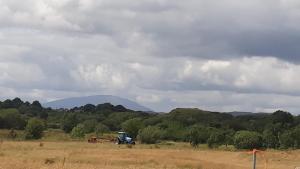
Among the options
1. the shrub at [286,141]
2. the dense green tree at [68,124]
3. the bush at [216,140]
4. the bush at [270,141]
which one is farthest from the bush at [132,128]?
the shrub at [286,141]

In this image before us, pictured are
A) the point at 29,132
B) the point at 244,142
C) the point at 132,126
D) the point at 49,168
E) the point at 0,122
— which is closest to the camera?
the point at 49,168

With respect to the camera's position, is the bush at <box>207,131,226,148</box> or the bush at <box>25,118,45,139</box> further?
the bush at <box>25,118,45,139</box>

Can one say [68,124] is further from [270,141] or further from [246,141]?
[246,141]

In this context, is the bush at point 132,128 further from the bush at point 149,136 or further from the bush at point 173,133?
the bush at point 149,136

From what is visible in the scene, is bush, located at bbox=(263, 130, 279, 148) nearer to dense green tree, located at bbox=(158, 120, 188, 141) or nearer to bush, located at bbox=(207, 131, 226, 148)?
bush, located at bbox=(207, 131, 226, 148)

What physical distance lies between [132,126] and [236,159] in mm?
65407

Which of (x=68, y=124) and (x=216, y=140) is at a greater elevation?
(x=68, y=124)

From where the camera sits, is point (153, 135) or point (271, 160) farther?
point (153, 135)

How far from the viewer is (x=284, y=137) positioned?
100812mm

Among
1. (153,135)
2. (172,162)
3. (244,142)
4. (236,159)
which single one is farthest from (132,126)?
(172,162)

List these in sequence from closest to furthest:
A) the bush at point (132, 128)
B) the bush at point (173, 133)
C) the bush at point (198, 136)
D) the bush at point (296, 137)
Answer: the bush at point (296, 137) < the bush at point (198, 136) < the bush at point (173, 133) < the bush at point (132, 128)

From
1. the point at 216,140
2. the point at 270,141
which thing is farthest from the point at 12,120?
the point at 270,141

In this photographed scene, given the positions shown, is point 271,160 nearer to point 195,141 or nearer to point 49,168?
point 49,168

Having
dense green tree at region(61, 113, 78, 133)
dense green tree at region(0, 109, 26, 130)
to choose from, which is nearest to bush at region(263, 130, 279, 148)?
dense green tree at region(61, 113, 78, 133)
